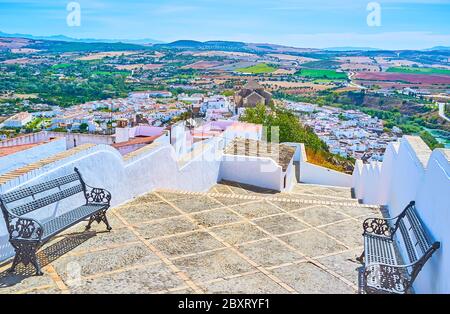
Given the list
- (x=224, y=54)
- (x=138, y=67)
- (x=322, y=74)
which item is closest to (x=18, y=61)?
(x=138, y=67)

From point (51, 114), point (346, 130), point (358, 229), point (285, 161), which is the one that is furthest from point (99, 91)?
point (358, 229)

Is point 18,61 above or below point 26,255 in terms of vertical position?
above

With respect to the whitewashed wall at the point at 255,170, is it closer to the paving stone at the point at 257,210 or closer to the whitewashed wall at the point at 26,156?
the paving stone at the point at 257,210

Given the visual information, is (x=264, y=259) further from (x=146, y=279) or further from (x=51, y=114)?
(x=51, y=114)

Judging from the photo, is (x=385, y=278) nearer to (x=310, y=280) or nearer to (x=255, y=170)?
(x=310, y=280)

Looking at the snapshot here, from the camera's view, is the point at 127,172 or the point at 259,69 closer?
the point at 127,172

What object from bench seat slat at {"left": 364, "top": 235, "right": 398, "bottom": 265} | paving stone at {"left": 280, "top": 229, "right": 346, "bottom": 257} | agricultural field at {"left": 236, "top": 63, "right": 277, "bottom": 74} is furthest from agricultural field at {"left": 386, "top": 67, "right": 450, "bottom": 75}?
agricultural field at {"left": 236, "top": 63, "right": 277, "bottom": 74}
